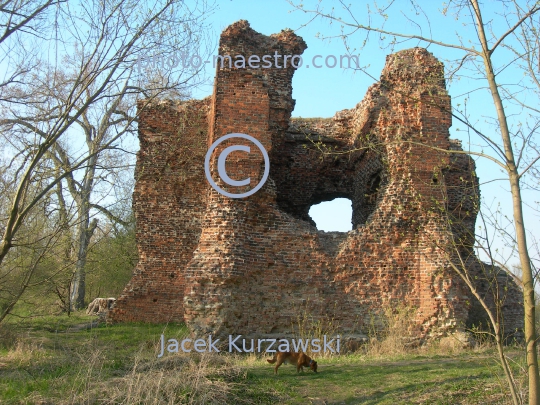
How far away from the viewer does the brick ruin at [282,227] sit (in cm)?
969

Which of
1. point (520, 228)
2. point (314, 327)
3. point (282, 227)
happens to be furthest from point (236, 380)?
point (282, 227)

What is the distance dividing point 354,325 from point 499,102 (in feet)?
17.4

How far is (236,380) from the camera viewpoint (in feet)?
22.2

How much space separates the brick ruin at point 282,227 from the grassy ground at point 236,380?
1306 millimetres

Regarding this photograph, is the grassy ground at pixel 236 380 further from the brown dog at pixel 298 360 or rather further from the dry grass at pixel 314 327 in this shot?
the dry grass at pixel 314 327

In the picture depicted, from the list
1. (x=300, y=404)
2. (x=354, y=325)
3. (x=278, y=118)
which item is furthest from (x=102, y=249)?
(x=300, y=404)

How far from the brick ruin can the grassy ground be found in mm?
1306

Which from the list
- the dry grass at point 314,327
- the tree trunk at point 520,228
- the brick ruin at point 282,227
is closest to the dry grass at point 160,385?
the brick ruin at point 282,227

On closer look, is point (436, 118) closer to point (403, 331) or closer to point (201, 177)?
point (403, 331)

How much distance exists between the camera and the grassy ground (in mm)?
6098

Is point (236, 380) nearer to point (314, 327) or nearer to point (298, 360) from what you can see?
point (298, 360)

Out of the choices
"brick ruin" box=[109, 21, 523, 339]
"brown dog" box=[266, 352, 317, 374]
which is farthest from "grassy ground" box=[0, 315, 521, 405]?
"brick ruin" box=[109, 21, 523, 339]

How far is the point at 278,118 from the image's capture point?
1114 cm

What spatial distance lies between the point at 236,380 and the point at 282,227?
3.83m
